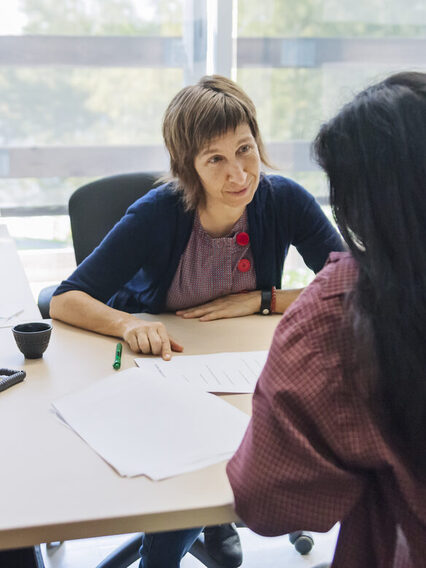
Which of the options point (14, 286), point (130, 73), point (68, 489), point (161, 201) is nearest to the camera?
point (68, 489)

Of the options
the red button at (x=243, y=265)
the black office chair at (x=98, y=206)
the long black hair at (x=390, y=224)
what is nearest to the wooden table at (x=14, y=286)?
the black office chair at (x=98, y=206)

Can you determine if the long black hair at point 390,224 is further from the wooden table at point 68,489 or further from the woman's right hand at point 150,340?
the woman's right hand at point 150,340

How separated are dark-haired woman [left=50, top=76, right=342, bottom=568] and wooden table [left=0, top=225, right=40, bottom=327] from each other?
74mm

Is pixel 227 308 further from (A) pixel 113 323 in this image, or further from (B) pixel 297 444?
(B) pixel 297 444

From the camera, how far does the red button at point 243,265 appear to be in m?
1.78

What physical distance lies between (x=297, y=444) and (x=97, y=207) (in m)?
1.46

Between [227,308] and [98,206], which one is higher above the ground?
[98,206]

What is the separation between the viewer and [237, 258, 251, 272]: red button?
1781 mm

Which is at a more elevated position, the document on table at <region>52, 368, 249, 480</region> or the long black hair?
the long black hair

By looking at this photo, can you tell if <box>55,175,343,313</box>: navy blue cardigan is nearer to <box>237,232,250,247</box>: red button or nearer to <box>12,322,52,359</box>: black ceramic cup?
<box>237,232,250,247</box>: red button

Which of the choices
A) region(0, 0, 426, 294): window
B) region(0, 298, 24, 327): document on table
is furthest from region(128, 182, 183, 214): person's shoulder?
region(0, 0, 426, 294): window

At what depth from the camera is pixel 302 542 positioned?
191cm

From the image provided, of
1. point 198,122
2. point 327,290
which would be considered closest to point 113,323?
point 198,122

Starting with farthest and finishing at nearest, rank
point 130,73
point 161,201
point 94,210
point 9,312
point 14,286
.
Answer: point 130,73 → point 94,210 → point 14,286 → point 161,201 → point 9,312
